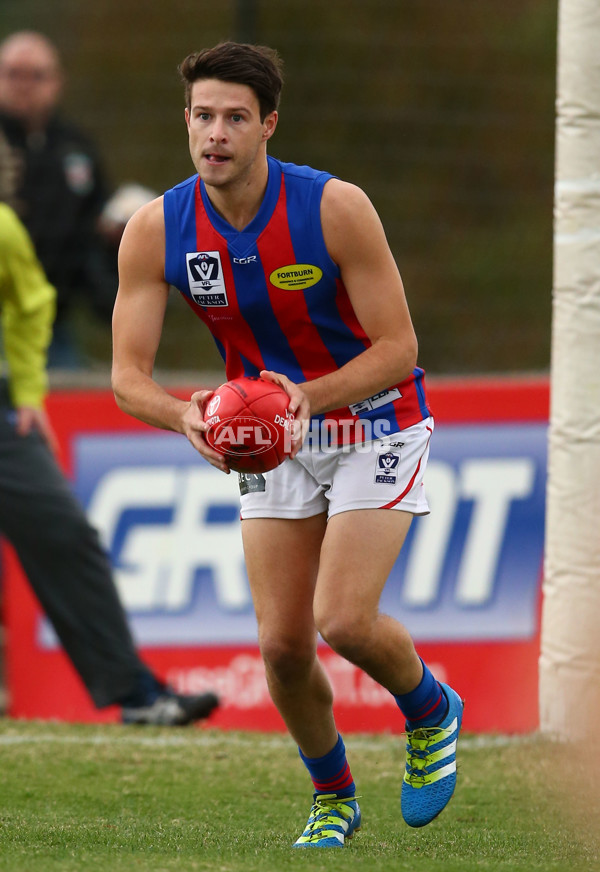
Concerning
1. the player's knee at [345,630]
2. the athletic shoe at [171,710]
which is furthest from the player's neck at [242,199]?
the athletic shoe at [171,710]

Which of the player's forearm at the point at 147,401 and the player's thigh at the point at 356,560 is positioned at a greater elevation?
the player's forearm at the point at 147,401

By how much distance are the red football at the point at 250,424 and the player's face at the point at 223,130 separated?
68cm

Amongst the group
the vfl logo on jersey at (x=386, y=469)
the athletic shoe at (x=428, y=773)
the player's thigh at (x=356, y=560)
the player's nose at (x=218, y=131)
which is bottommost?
the athletic shoe at (x=428, y=773)

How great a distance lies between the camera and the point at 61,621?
7.26 metres

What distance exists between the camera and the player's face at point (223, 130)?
4496 mm

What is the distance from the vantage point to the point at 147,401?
4594 millimetres

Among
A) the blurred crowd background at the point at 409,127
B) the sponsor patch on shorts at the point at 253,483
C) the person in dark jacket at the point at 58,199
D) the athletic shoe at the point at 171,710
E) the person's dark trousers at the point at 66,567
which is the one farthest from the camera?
the blurred crowd background at the point at 409,127

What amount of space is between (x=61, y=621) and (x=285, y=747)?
132cm

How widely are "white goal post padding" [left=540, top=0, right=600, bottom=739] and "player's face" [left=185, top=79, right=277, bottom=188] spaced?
7.78 feet

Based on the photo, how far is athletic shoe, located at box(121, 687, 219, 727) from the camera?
7086 mm

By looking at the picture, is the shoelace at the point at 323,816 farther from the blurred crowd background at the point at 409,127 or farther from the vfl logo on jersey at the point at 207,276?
the blurred crowd background at the point at 409,127

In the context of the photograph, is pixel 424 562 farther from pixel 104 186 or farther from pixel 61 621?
pixel 104 186

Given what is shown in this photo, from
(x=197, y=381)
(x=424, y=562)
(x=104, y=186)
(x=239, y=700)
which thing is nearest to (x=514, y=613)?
(x=424, y=562)

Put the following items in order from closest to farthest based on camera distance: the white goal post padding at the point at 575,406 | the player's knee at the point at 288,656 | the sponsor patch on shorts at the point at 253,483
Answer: the player's knee at the point at 288,656 < the sponsor patch on shorts at the point at 253,483 < the white goal post padding at the point at 575,406
